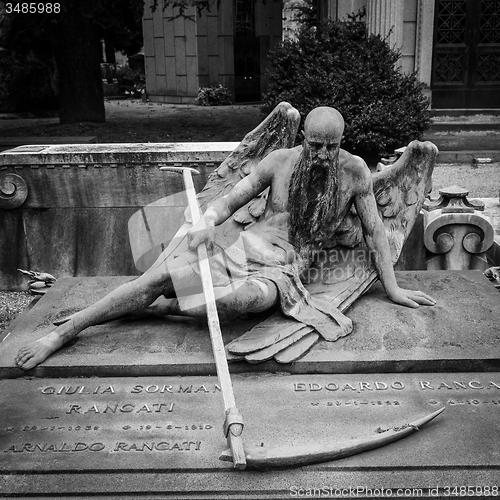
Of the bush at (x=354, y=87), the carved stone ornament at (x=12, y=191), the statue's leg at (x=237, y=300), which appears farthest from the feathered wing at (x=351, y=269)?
the bush at (x=354, y=87)

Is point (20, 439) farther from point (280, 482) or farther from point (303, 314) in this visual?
point (303, 314)

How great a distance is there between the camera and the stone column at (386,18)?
42.5 ft

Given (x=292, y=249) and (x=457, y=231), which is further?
(x=457, y=231)

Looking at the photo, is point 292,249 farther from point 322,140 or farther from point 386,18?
point 386,18

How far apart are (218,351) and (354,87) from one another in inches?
307

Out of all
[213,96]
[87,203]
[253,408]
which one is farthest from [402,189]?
[213,96]

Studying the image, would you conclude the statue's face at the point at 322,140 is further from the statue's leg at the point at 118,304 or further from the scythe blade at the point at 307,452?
the scythe blade at the point at 307,452

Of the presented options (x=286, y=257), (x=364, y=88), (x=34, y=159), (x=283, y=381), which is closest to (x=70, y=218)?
(x=34, y=159)

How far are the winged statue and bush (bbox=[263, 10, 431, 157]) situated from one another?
17.9ft

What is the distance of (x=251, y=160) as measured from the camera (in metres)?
5.23

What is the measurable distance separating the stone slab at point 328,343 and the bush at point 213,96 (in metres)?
18.4

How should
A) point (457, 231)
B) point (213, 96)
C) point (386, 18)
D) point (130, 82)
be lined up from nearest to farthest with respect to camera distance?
1. point (457, 231)
2. point (386, 18)
3. point (213, 96)
4. point (130, 82)

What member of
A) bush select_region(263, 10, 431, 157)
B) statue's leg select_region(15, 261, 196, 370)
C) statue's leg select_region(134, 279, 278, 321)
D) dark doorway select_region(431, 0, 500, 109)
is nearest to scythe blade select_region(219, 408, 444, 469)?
statue's leg select_region(134, 279, 278, 321)

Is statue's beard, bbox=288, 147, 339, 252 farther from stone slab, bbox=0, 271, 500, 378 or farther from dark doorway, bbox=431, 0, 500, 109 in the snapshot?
dark doorway, bbox=431, 0, 500, 109
